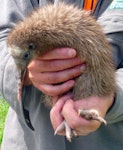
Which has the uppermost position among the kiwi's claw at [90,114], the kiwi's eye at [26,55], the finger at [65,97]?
the kiwi's eye at [26,55]

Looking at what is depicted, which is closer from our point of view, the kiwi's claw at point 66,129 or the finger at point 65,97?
the kiwi's claw at point 66,129

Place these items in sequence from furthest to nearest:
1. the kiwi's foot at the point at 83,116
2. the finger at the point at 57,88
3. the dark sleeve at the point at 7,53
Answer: the dark sleeve at the point at 7,53, the finger at the point at 57,88, the kiwi's foot at the point at 83,116

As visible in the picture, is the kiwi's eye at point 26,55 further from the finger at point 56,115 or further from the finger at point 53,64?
the finger at point 56,115

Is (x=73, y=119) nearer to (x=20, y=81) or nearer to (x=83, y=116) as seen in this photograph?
(x=83, y=116)

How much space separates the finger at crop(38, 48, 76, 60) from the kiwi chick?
2 centimetres

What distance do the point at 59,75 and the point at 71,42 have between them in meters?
0.10

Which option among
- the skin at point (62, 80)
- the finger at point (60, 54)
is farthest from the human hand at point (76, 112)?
the finger at point (60, 54)

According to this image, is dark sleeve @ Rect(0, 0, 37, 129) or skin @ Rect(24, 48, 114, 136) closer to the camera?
skin @ Rect(24, 48, 114, 136)

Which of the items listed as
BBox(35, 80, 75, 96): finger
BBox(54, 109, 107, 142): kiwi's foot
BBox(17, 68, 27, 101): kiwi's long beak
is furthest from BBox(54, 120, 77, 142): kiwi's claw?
BBox(17, 68, 27, 101): kiwi's long beak

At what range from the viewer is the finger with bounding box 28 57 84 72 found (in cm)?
155

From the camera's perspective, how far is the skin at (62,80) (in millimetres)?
1527

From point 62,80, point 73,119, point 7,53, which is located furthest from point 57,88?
point 7,53

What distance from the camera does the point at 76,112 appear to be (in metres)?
1.50

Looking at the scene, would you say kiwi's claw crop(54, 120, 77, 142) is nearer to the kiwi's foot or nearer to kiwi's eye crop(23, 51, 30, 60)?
the kiwi's foot
